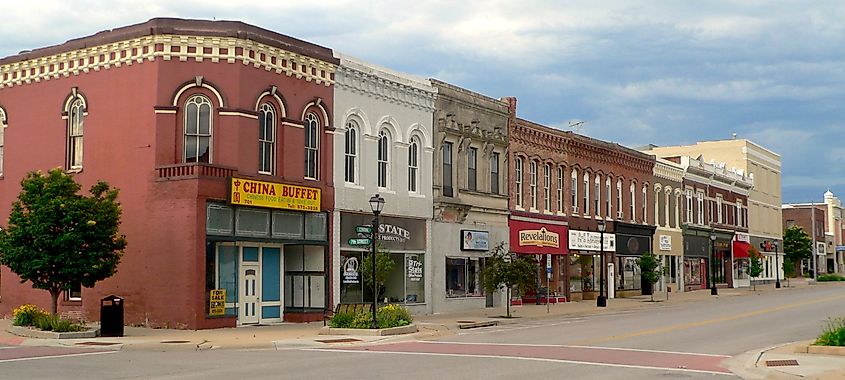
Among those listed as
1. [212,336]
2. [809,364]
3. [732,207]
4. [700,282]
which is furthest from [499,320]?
[732,207]

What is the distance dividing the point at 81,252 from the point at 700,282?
177 ft

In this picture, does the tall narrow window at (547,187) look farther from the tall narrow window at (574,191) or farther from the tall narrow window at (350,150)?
the tall narrow window at (350,150)

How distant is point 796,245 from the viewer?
349 feet

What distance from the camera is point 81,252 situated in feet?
89.6

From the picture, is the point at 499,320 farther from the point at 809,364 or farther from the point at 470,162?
the point at 809,364

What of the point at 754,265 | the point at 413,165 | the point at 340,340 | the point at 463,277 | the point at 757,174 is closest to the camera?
the point at 340,340

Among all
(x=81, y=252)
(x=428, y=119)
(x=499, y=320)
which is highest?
(x=428, y=119)

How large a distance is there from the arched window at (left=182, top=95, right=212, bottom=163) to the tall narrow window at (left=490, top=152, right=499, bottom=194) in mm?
17086

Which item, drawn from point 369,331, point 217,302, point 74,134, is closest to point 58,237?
point 217,302

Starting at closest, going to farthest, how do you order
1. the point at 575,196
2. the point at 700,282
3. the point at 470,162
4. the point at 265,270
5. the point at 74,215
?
the point at 74,215 < the point at 265,270 < the point at 470,162 < the point at 575,196 < the point at 700,282

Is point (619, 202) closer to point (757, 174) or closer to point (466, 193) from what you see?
point (466, 193)

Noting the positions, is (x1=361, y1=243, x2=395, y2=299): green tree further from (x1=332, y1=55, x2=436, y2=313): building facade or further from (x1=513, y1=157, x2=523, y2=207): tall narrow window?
(x1=513, y1=157, x2=523, y2=207): tall narrow window

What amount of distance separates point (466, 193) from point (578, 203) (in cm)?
1256

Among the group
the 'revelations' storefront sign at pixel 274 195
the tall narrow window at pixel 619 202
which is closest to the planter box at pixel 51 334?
the 'revelations' storefront sign at pixel 274 195
